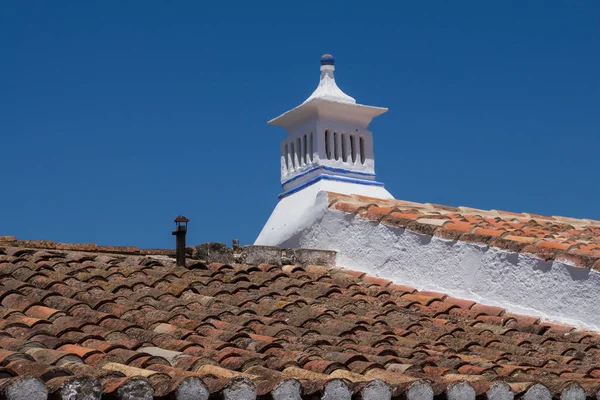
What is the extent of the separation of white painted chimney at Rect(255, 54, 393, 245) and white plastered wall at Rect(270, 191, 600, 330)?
59cm

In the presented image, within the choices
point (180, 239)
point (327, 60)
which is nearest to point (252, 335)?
point (180, 239)

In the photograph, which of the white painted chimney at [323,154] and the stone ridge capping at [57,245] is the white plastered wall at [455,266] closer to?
the white painted chimney at [323,154]

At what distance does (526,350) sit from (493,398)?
2434 mm

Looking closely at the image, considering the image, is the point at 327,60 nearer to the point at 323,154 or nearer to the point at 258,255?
the point at 323,154

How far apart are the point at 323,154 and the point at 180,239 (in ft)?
10.4

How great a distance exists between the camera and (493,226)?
10.2m

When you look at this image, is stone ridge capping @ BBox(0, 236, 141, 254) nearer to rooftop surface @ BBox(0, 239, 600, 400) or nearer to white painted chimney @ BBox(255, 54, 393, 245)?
rooftop surface @ BBox(0, 239, 600, 400)

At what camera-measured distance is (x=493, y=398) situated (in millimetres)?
5113

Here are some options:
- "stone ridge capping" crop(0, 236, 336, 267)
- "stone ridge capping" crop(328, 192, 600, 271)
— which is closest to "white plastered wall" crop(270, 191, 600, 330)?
"stone ridge capping" crop(328, 192, 600, 271)

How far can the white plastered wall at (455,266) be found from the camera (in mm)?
8641

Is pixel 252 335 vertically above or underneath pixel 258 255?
underneath

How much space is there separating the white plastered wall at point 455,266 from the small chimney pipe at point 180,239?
1.95m

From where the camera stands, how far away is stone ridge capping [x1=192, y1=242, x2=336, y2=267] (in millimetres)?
9867

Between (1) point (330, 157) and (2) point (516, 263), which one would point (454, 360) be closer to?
(2) point (516, 263)
